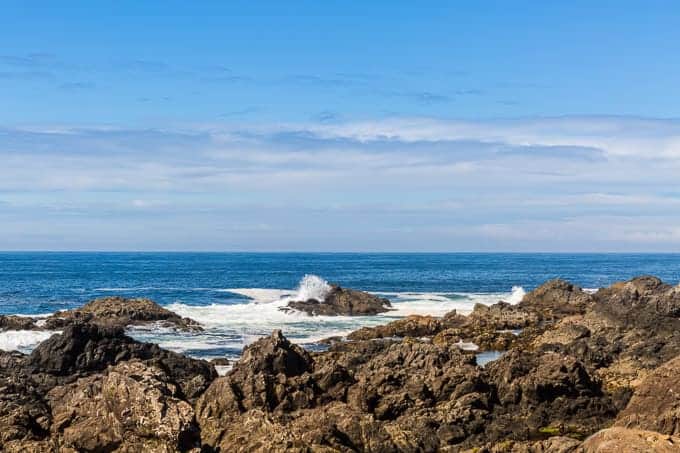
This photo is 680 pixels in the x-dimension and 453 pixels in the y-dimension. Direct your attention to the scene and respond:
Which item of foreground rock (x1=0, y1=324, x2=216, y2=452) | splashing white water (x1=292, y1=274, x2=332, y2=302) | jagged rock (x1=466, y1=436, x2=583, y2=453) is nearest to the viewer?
foreground rock (x1=0, y1=324, x2=216, y2=452)

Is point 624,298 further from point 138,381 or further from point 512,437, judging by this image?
point 138,381

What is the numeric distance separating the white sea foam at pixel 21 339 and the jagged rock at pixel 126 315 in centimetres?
354

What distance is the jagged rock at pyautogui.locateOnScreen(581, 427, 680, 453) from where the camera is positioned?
15.5m

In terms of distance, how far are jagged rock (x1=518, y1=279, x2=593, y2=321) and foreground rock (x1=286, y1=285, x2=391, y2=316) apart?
43.2 ft

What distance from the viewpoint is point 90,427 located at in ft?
58.7

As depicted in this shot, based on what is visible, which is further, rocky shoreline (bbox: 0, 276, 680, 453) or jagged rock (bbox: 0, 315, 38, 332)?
jagged rock (bbox: 0, 315, 38, 332)

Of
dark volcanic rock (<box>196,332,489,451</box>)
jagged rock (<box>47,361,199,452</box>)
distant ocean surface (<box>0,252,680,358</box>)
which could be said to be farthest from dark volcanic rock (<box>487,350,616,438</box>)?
distant ocean surface (<box>0,252,680,358</box>)

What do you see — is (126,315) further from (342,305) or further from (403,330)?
(403,330)

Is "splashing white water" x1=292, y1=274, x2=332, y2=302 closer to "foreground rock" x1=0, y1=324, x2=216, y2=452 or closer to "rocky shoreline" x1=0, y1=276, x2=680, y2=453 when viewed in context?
"rocky shoreline" x1=0, y1=276, x2=680, y2=453

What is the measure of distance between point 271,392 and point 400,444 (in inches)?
205

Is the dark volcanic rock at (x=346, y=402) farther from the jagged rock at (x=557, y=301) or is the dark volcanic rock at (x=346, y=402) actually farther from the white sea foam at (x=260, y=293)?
the white sea foam at (x=260, y=293)

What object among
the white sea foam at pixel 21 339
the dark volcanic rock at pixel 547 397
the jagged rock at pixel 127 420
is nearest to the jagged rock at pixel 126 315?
the white sea foam at pixel 21 339

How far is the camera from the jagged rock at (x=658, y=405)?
2092cm

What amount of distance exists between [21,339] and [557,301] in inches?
1691
